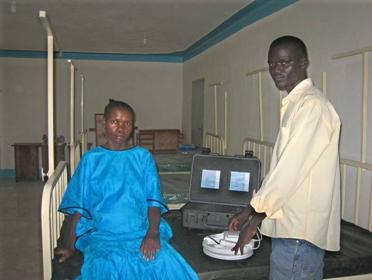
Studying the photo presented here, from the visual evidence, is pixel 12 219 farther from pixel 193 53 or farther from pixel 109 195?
pixel 193 53

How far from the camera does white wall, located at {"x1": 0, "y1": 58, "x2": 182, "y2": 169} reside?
6621mm

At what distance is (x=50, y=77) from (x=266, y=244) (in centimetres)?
130

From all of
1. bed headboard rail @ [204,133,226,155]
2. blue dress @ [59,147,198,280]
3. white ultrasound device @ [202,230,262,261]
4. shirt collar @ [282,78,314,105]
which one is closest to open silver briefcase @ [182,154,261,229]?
white ultrasound device @ [202,230,262,261]

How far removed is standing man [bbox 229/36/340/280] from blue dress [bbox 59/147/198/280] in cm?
47

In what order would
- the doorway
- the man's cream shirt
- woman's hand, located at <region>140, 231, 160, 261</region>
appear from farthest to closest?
the doorway
woman's hand, located at <region>140, 231, 160, 261</region>
the man's cream shirt

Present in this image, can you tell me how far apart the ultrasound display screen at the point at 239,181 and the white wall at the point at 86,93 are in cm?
492

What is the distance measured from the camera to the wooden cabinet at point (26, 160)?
617 cm

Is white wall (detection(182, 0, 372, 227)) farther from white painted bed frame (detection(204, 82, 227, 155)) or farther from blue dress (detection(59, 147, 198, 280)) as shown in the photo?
blue dress (detection(59, 147, 198, 280))

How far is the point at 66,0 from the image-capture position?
339 cm

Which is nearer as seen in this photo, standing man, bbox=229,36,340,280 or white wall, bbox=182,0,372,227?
standing man, bbox=229,36,340,280

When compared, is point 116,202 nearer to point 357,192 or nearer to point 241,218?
A: point 241,218

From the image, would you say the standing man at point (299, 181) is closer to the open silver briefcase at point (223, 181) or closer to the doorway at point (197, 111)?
the open silver briefcase at point (223, 181)

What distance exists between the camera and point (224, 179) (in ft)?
7.38

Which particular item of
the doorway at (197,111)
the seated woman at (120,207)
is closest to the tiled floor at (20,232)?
the seated woman at (120,207)
